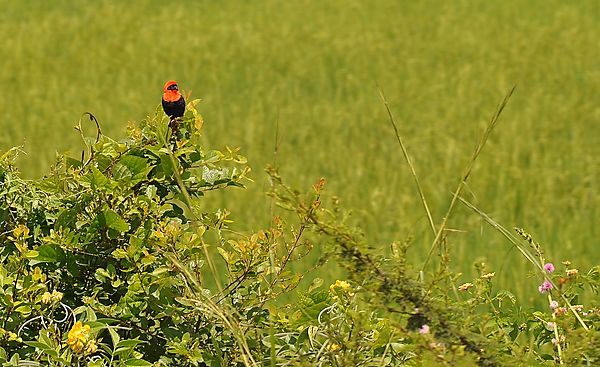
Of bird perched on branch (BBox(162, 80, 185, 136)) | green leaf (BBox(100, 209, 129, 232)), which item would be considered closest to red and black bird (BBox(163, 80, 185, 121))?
bird perched on branch (BBox(162, 80, 185, 136))

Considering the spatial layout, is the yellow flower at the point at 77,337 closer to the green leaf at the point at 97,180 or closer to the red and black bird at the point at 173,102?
the green leaf at the point at 97,180

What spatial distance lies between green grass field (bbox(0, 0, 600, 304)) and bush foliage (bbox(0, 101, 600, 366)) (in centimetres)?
99

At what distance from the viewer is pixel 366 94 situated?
27.6ft

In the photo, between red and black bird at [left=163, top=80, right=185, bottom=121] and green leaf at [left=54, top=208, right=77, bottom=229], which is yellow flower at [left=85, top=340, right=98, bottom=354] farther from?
red and black bird at [left=163, top=80, right=185, bottom=121]

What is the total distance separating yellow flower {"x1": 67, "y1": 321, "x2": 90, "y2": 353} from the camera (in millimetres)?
1679

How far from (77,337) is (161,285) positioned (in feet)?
0.73

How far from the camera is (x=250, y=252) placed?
1.91 meters

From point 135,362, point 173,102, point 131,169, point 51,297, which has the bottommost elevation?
point 135,362

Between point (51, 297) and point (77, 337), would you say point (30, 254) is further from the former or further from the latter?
point (77, 337)

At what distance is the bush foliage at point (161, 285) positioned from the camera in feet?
5.82

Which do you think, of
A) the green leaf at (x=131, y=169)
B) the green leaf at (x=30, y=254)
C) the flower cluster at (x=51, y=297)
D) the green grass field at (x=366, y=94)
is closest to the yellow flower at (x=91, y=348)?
the flower cluster at (x=51, y=297)


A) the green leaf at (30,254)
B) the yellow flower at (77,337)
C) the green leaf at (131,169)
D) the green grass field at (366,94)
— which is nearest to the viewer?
the yellow flower at (77,337)

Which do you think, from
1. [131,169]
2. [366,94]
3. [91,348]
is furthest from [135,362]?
[366,94]

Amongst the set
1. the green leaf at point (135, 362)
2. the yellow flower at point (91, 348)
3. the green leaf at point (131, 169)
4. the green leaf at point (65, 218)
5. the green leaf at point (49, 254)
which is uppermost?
the green leaf at point (131, 169)
